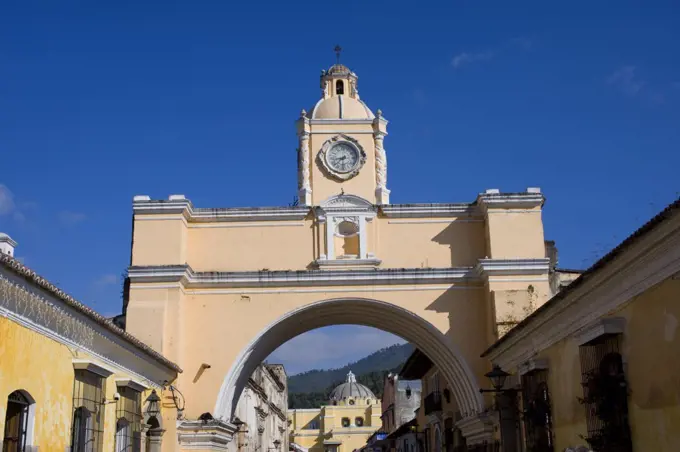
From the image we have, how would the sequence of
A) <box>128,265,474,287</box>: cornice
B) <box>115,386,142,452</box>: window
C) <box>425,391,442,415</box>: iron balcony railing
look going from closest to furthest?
1. <box>115,386,142,452</box>: window
2. <box>128,265,474,287</box>: cornice
3. <box>425,391,442,415</box>: iron balcony railing

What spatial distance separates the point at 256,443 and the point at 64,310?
2748 cm

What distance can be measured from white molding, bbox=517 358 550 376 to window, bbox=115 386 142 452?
Result: 6188mm

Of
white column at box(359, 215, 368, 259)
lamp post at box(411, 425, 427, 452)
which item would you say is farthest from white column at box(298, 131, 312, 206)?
lamp post at box(411, 425, 427, 452)

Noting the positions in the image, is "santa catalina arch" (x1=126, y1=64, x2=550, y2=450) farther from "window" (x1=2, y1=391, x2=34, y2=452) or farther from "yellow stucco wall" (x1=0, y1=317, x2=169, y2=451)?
"window" (x1=2, y1=391, x2=34, y2=452)

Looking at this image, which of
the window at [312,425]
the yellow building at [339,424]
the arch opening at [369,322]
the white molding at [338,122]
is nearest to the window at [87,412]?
the arch opening at [369,322]

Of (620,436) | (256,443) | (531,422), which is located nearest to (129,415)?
(531,422)

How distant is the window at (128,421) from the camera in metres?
13.1

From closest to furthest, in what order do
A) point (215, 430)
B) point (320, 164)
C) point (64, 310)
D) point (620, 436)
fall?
point (620, 436) < point (64, 310) < point (215, 430) < point (320, 164)

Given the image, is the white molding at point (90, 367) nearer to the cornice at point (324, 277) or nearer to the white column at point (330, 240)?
the cornice at point (324, 277)

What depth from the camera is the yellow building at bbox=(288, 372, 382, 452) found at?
71.2 meters

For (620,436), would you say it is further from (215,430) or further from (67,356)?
(215,430)

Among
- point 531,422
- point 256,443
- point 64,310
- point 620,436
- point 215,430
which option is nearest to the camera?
point 620,436

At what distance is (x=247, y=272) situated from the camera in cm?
1755

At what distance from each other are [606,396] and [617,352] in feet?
1.79
